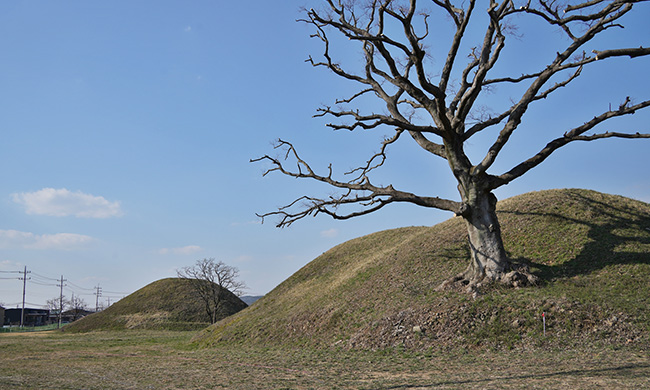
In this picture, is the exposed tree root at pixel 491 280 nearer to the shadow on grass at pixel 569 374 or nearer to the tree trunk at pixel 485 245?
the tree trunk at pixel 485 245

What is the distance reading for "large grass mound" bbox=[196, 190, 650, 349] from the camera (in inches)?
646

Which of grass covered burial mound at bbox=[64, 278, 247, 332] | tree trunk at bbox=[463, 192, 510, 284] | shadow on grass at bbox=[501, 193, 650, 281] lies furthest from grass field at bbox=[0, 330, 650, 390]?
grass covered burial mound at bbox=[64, 278, 247, 332]

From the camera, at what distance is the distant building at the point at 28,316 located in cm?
10925

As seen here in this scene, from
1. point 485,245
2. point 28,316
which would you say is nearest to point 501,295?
point 485,245

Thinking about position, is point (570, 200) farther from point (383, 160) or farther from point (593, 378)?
point (593, 378)

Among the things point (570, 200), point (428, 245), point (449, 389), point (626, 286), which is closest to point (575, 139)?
point (626, 286)

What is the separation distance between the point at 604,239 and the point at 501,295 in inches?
306

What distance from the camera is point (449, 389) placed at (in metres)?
9.91

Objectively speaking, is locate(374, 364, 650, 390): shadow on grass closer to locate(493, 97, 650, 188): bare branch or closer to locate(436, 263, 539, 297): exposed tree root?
locate(436, 263, 539, 297): exposed tree root

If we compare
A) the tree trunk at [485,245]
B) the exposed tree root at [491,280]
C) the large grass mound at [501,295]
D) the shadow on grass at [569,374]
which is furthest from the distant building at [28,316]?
the shadow on grass at [569,374]

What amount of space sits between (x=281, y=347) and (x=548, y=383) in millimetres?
12832

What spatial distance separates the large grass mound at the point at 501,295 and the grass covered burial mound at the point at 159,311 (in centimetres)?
2416

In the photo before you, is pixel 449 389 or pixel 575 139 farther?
pixel 575 139

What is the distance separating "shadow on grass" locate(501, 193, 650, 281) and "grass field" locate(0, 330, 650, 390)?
691cm
